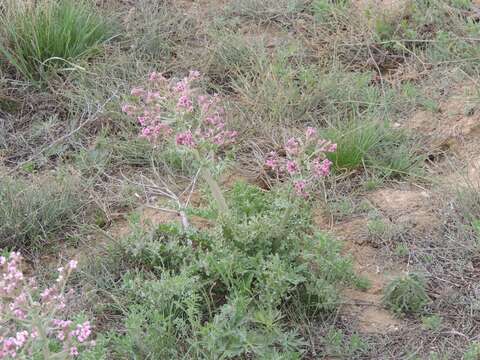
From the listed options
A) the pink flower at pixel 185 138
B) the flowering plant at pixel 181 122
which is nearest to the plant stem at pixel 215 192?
the flowering plant at pixel 181 122

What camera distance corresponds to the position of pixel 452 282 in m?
3.13

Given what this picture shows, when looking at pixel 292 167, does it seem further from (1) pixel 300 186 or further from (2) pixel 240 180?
(2) pixel 240 180

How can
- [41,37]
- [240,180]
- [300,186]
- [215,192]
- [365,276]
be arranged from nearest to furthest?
[300,186] < [215,192] < [365,276] < [240,180] < [41,37]

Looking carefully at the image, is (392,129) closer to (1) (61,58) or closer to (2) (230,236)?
(2) (230,236)

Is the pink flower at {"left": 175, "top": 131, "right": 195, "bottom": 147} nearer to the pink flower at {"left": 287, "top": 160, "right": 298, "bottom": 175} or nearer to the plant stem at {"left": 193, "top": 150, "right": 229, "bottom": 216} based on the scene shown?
the plant stem at {"left": 193, "top": 150, "right": 229, "bottom": 216}

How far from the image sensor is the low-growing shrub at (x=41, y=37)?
445 cm

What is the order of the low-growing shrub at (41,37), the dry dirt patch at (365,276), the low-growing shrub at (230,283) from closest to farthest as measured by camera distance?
the low-growing shrub at (230,283), the dry dirt patch at (365,276), the low-growing shrub at (41,37)

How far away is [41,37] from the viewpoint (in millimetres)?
4473

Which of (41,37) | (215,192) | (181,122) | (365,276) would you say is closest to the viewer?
(181,122)

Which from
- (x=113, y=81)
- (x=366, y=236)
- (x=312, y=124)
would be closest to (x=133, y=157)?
(x=113, y=81)

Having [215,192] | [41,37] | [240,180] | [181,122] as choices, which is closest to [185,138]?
[181,122]

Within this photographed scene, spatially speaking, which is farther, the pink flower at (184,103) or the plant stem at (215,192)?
the plant stem at (215,192)

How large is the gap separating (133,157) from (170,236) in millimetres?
944

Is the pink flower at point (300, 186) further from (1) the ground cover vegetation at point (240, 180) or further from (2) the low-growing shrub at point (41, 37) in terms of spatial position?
(2) the low-growing shrub at point (41, 37)
